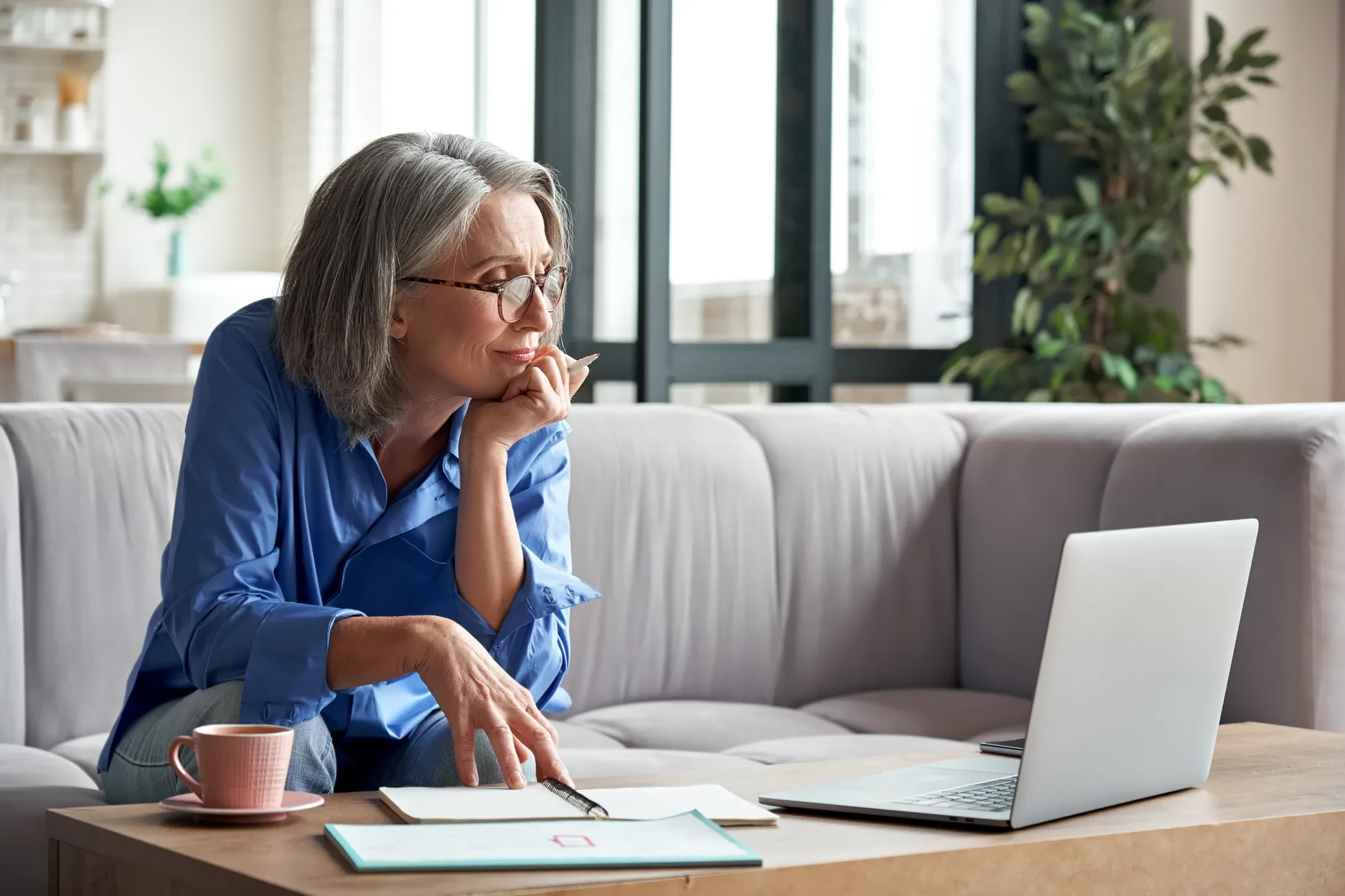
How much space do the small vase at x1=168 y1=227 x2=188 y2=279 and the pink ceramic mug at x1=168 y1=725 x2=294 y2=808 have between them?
23.2 ft

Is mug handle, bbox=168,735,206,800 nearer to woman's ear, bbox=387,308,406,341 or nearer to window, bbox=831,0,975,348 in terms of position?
woman's ear, bbox=387,308,406,341

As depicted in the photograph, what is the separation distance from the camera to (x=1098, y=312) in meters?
4.23

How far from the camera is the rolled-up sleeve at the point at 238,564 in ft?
4.76

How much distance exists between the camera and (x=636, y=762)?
220cm

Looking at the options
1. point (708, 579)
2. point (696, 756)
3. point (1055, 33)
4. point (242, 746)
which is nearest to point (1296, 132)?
point (1055, 33)

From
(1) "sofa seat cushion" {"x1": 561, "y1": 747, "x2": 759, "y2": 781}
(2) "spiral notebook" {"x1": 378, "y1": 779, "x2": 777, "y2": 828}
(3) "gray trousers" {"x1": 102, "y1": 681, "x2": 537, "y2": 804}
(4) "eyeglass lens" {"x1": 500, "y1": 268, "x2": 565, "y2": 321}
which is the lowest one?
(1) "sofa seat cushion" {"x1": 561, "y1": 747, "x2": 759, "y2": 781}

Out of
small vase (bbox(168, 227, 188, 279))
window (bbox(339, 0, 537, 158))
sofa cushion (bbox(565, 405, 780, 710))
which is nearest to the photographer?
sofa cushion (bbox(565, 405, 780, 710))

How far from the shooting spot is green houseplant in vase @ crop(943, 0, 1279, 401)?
13.3 feet

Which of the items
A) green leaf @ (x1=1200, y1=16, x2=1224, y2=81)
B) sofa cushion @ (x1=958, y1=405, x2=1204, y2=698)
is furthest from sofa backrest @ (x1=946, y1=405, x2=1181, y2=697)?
green leaf @ (x1=1200, y1=16, x2=1224, y2=81)

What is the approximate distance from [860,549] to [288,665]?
1598 mm

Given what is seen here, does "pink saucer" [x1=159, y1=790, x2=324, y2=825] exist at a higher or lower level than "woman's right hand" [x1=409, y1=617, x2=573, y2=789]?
lower

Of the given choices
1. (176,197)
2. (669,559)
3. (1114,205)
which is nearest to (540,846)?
(669,559)

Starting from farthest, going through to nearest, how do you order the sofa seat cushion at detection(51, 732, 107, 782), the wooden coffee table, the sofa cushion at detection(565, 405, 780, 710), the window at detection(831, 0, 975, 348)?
1. the window at detection(831, 0, 975, 348)
2. the sofa cushion at detection(565, 405, 780, 710)
3. the sofa seat cushion at detection(51, 732, 107, 782)
4. the wooden coffee table

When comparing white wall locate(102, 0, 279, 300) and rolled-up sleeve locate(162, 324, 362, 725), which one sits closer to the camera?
rolled-up sleeve locate(162, 324, 362, 725)
